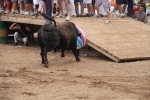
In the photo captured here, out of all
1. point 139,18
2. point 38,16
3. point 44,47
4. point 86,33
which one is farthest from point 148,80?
point 139,18

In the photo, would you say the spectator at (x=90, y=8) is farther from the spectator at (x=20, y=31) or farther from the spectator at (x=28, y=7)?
the spectator at (x=20, y=31)

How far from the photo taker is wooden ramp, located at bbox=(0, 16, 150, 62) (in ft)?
39.5

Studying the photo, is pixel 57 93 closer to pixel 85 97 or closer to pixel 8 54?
pixel 85 97

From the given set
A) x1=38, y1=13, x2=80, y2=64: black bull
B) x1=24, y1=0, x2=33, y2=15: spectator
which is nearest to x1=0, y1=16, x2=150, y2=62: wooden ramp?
x1=24, y1=0, x2=33, y2=15: spectator

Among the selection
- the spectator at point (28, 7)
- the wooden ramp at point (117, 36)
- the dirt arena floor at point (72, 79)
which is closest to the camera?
the dirt arena floor at point (72, 79)

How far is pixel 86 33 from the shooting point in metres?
12.9

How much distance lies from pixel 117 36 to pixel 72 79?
4.46 metres

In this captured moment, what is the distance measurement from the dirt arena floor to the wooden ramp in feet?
1.13

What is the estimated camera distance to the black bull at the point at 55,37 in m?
10.9

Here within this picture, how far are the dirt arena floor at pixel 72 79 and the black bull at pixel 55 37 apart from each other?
0.47 meters

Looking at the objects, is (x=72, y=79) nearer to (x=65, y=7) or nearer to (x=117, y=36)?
(x=117, y=36)

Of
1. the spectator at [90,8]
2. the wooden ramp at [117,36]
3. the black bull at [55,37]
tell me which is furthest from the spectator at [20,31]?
the black bull at [55,37]

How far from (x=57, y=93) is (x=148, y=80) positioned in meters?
2.39

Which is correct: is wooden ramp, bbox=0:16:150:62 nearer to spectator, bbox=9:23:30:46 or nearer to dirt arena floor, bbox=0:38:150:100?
dirt arena floor, bbox=0:38:150:100
